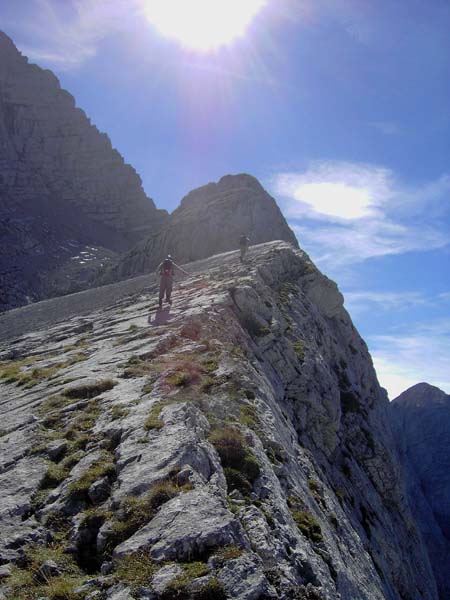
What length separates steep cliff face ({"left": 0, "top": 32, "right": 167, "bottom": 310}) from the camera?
464 ft

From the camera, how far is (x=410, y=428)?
126 m

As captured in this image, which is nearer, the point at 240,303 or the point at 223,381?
the point at 223,381

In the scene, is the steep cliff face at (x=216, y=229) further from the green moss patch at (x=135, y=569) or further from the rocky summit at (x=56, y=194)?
the green moss patch at (x=135, y=569)

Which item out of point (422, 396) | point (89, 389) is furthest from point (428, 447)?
point (89, 389)

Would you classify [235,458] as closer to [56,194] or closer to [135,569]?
[135,569]

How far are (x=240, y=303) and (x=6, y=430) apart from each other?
1366 cm

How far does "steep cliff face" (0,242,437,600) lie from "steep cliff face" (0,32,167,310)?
11806cm

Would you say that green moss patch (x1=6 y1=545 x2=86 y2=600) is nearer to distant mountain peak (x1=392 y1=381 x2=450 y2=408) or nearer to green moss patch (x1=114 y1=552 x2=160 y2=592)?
green moss patch (x1=114 y1=552 x2=160 y2=592)

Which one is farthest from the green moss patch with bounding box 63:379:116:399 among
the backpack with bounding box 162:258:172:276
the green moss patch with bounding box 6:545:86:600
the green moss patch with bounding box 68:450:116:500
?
the backpack with bounding box 162:258:172:276

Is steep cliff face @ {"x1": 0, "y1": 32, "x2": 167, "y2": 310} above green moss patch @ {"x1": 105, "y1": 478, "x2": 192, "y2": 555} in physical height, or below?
above

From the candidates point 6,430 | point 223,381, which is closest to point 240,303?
point 223,381

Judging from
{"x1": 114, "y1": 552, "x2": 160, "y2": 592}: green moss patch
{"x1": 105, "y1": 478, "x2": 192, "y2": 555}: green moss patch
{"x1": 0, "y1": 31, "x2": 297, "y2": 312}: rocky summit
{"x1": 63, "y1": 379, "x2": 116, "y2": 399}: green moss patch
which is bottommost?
{"x1": 114, "y1": 552, "x2": 160, "y2": 592}: green moss patch

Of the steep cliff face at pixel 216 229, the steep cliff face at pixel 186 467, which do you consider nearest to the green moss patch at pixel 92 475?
the steep cliff face at pixel 186 467

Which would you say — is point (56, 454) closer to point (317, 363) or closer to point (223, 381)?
point (223, 381)
